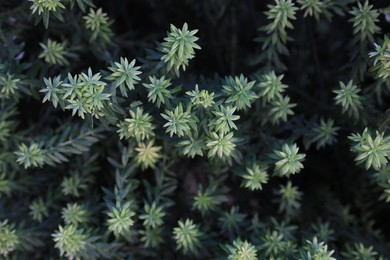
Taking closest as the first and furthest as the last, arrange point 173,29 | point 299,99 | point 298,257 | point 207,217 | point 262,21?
point 173,29 < point 298,257 < point 207,217 < point 299,99 < point 262,21

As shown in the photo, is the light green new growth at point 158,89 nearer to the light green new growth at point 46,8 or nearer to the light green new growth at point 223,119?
the light green new growth at point 223,119

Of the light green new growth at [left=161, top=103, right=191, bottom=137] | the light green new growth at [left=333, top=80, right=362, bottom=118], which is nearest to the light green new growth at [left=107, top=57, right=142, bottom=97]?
the light green new growth at [left=161, top=103, right=191, bottom=137]

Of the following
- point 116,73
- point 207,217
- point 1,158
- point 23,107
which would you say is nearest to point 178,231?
point 207,217

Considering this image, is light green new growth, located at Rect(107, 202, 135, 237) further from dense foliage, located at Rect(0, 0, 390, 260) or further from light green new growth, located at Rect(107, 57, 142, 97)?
light green new growth, located at Rect(107, 57, 142, 97)

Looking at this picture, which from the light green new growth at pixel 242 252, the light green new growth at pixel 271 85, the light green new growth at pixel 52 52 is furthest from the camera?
the light green new growth at pixel 52 52

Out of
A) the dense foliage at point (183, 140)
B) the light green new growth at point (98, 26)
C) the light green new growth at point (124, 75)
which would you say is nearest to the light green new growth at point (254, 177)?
the dense foliage at point (183, 140)

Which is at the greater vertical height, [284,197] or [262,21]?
[262,21]

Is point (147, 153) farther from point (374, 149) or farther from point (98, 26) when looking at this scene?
point (374, 149)

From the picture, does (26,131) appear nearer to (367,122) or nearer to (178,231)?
(178,231)
